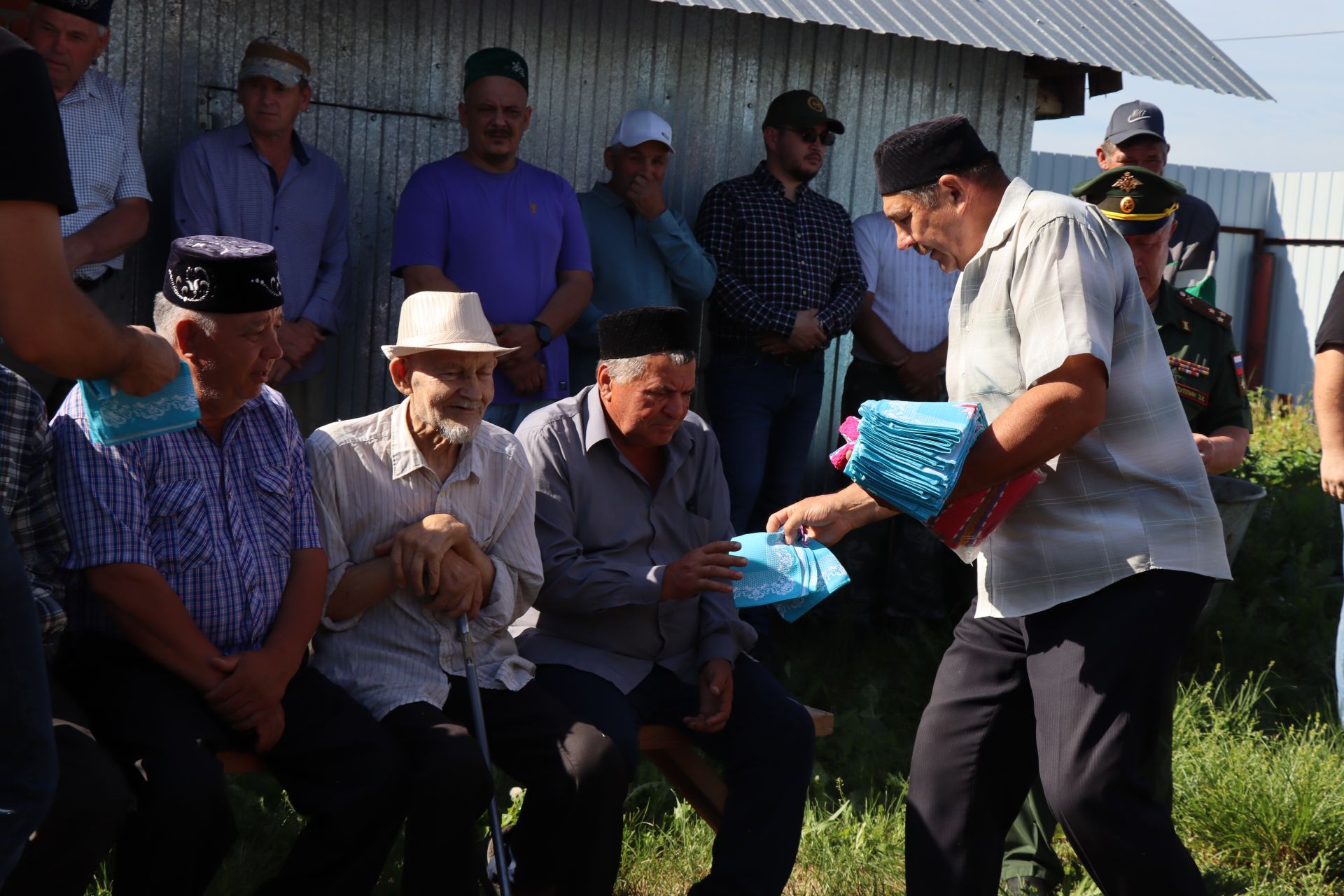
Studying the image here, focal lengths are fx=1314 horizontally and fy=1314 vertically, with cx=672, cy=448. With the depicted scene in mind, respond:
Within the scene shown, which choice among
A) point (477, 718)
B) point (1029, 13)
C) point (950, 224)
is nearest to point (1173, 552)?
point (950, 224)

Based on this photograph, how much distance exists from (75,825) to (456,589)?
1.06 metres

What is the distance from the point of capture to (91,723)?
298 cm

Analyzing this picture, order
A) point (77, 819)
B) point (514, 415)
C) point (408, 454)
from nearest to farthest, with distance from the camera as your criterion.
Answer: point (77, 819) → point (408, 454) → point (514, 415)

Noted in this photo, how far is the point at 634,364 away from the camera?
3.77 m

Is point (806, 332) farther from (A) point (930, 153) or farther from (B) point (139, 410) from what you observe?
(B) point (139, 410)

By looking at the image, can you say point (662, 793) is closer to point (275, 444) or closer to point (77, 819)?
point (275, 444)

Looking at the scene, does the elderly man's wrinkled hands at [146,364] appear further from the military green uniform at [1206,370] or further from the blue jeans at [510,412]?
the military green uniform at [1206,370]

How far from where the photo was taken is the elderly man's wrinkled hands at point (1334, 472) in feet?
13.0

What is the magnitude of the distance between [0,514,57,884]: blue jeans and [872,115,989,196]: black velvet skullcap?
1.95 metres

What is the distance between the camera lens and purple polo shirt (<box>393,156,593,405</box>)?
522cm

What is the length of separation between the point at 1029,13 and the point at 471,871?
219 inches

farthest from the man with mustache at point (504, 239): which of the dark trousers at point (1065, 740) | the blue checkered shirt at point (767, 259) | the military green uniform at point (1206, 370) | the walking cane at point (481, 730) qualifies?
the dark trousers at point (1065, 740)

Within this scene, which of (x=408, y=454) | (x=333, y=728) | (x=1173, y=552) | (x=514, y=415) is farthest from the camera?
(x=514, y=415)

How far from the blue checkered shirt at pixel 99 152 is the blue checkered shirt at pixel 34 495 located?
73.4 inches
